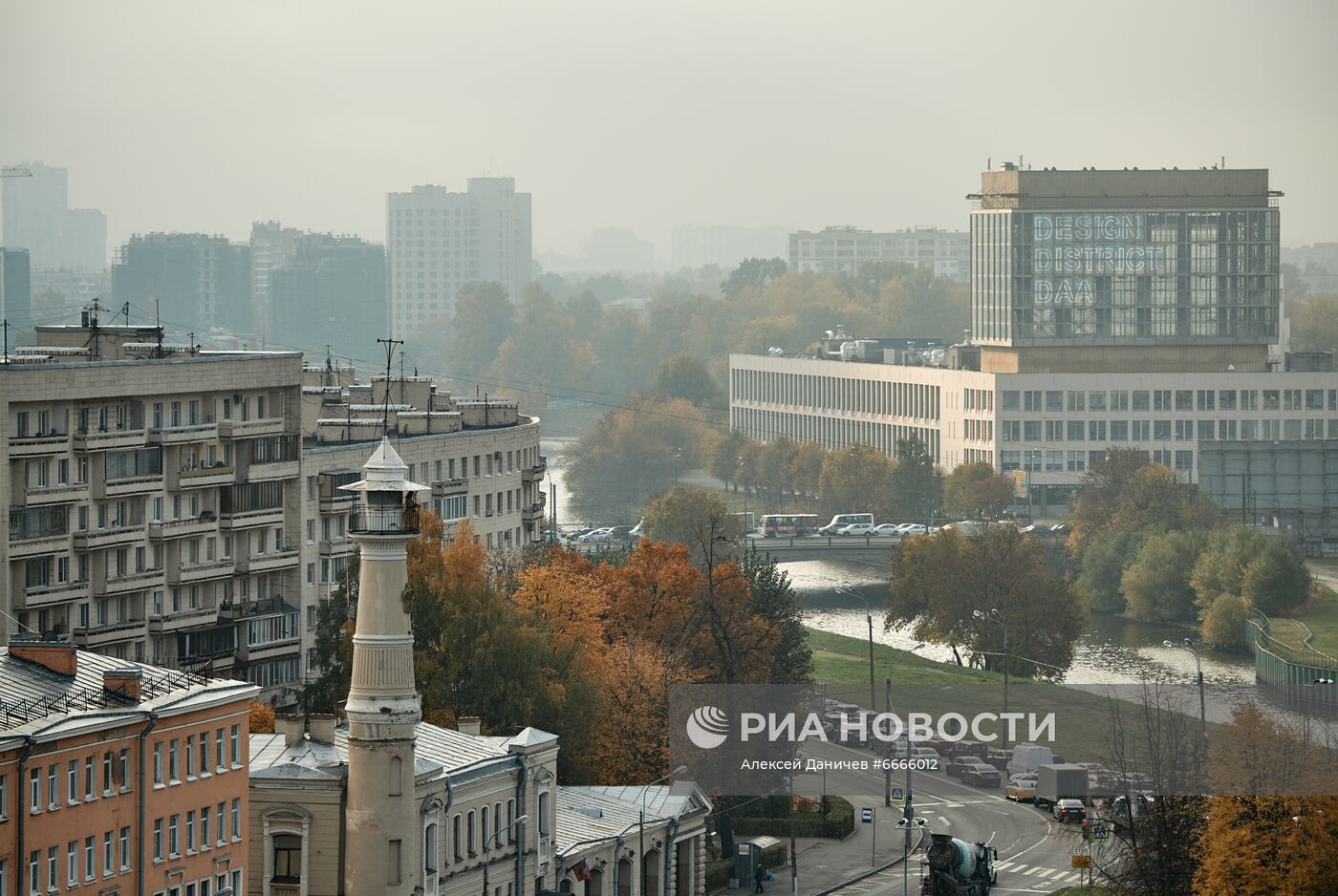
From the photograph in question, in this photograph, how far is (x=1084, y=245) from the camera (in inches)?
7815

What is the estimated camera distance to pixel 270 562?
9281 cm

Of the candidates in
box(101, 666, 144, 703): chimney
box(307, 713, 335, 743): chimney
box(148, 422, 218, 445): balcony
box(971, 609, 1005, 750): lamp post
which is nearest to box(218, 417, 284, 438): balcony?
box(148, 422, 218, 445): balcony

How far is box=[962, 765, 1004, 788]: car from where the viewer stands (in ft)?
301

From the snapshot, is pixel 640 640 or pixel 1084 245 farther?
pixel 1084 245

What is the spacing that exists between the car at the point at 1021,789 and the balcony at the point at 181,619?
23.6 metres

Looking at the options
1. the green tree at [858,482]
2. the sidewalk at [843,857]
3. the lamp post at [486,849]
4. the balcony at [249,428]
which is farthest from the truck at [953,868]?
the green tree at [858,482]

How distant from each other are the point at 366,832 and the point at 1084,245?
477ft

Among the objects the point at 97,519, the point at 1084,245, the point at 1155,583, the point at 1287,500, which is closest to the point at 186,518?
the point at 97,519

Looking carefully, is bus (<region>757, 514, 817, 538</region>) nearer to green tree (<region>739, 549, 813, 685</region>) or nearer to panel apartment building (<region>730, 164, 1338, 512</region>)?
panel apartment building (<region>730, 164, 1338, 512</region>)

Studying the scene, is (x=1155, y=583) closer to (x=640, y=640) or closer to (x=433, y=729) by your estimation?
(x=640, y=640)

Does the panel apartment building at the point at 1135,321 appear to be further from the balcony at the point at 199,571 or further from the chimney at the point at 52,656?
the chimney at the point at 52,656

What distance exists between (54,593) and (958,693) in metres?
→ 36.0

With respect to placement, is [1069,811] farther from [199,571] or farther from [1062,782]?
[199,571]

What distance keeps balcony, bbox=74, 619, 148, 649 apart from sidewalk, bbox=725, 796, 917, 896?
1878 centimetres
